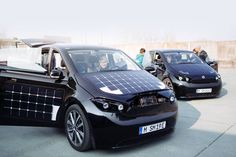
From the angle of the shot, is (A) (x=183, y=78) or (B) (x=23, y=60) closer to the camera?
(B) (x=23, y=60)

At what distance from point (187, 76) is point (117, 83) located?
4.09 m

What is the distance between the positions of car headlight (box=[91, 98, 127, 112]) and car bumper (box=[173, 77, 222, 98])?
4272mm

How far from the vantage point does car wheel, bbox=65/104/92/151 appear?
13.8 feet

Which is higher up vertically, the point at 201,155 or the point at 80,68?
the point at 80,68

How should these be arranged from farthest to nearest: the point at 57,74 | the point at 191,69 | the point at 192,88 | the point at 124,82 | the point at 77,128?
the point at 191,69 → the point at 192,88 → the point at 57,74 → the point at 124,82 → the point at 77,128

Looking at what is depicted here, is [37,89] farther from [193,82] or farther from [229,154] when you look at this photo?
[193,82]

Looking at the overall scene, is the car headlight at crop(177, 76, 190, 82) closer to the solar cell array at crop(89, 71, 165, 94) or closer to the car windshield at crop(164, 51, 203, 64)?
the car windshield at crop(164, 51, 203, 64)

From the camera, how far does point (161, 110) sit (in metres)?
4.47

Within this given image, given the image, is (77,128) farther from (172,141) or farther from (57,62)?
(172,141)

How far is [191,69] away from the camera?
8477 millimetres

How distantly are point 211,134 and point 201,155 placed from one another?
102cm

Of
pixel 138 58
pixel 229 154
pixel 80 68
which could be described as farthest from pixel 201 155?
pixel 138 58

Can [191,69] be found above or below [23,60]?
below

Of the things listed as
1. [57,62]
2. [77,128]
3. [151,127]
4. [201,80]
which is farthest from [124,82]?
[201,80]
